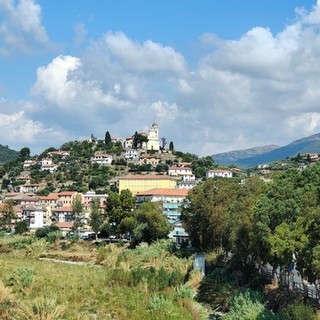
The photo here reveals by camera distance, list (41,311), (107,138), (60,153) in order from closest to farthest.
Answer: (41,311), (60,153), (107,138)

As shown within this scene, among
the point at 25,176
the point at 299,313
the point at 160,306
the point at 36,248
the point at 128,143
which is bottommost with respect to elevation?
the point at 36,248

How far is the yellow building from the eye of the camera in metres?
126

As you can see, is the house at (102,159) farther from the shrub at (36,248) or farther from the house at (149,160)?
the shrub at (36,248)

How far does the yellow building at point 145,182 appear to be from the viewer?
126 metres

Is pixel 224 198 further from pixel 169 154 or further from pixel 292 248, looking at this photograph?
pixel 169 154

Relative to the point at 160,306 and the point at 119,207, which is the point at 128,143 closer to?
the point at 119,207

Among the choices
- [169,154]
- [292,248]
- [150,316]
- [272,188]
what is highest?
[169,154]

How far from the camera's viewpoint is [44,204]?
117 meters

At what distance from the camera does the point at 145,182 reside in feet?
424

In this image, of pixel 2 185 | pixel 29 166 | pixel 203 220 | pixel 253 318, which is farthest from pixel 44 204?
pixel 253 318

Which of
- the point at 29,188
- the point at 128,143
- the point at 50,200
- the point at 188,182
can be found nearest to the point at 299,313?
the point at 50,200

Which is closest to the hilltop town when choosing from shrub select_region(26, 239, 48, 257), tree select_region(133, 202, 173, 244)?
shrub select_region(26, 239, 48, 257)

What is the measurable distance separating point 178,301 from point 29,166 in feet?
479

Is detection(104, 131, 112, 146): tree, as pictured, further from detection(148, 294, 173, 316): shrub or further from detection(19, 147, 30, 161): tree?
detection(148, 294, 173, 316): shrub
